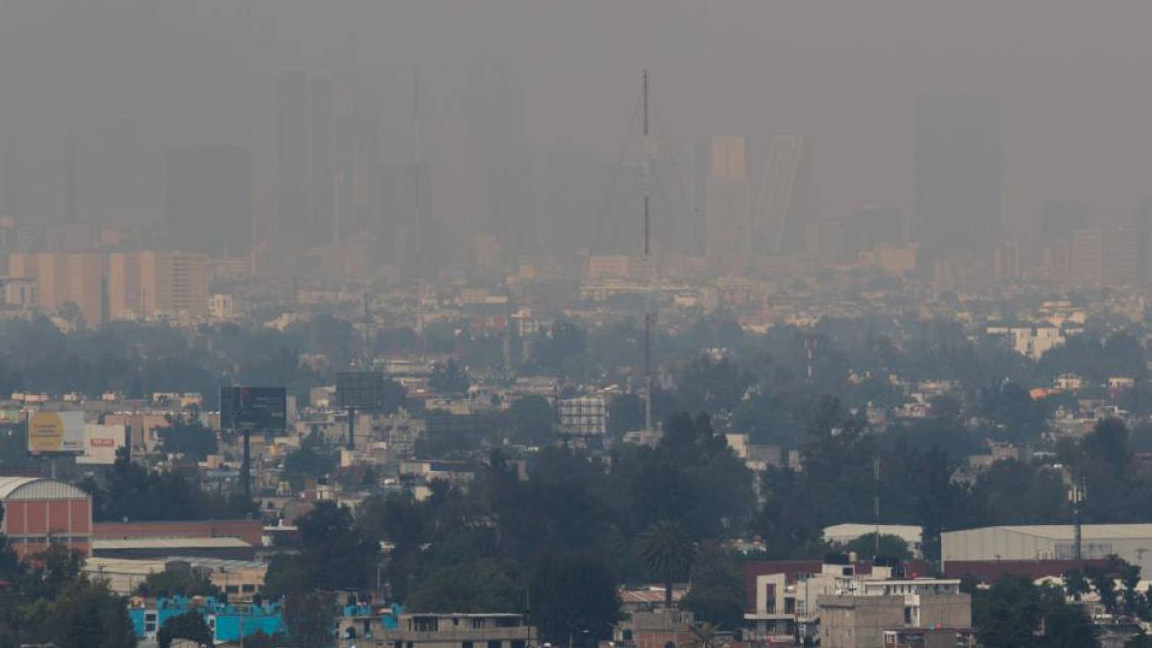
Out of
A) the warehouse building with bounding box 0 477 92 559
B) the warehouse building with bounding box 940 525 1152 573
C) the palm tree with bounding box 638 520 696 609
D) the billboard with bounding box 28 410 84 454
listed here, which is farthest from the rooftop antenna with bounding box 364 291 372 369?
the palm tree with bounding box 638 520 696 609

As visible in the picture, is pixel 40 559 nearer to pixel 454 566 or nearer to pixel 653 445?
pixel 454 566

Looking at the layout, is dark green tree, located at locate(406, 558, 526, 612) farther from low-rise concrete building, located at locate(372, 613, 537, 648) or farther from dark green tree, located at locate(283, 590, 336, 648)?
low-rise concrete building, located at locate(372, 613, 537, 648)

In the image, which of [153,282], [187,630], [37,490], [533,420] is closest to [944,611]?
[187,630]

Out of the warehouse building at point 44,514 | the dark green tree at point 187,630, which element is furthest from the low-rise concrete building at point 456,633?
the warehouse building at point 44,514

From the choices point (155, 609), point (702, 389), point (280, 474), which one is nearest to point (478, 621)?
point (155, 609)

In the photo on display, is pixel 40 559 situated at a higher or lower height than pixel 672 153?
lower

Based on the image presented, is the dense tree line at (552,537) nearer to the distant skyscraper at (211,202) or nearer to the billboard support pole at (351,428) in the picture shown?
the billboard support pole at (351,428)
